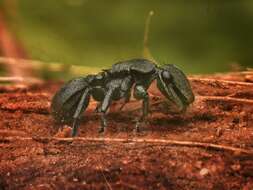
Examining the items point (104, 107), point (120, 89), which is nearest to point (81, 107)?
point (104, 107)

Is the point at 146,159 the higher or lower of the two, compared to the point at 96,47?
lower

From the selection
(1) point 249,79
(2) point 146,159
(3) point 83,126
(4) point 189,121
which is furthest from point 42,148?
(1) point 249,79

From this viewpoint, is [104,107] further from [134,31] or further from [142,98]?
[134,31]

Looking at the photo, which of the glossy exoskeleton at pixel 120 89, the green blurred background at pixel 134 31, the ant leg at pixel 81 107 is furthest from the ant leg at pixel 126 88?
the green blurred background at pixel 134 31

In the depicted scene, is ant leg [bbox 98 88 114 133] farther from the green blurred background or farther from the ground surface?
the green blurred background

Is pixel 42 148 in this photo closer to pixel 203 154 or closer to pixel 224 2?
pixel 203 154

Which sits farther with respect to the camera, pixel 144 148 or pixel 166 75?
pixel 166 75

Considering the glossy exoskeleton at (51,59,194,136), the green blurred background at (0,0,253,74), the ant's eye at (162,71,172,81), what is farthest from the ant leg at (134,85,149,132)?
the green blurred background at (0,0,253,74)

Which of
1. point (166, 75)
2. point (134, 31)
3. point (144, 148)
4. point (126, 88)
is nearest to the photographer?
point (144, 148)
